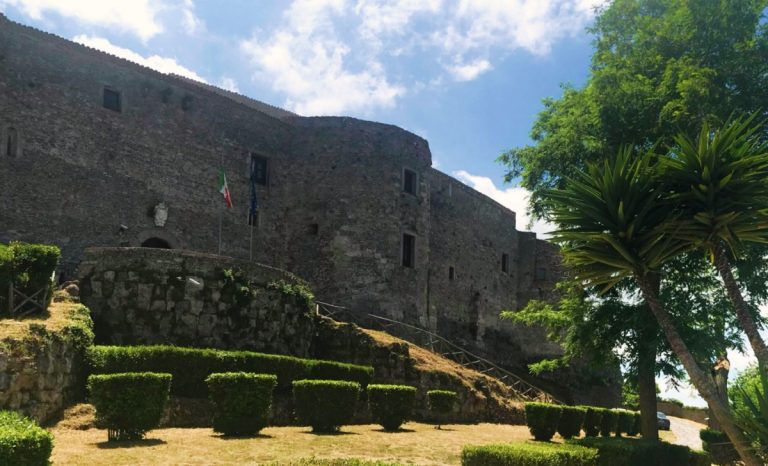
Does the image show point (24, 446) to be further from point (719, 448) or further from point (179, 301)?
point (719, 448)

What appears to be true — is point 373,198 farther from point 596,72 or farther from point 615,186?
point 615,186

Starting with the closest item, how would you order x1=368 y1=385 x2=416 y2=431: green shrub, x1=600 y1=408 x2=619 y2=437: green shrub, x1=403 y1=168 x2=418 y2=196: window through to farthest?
1. x1=368 y1=385 x2=416 y2=431: green shrub
2. x1=600 y1=408 x2=619 y2=437: green shrub
3. x1=403 y1=168 x2=418 y2=196: window

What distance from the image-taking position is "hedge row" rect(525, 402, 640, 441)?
1633 centimetres

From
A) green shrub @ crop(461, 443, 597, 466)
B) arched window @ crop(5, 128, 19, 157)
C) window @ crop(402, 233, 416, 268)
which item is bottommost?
green shrub @ crop(461, 443, 597, 466)

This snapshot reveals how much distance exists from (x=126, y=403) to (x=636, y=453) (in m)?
9.43

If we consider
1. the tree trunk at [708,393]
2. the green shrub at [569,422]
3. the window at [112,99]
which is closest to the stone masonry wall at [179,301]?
the green shrub at [569,422]

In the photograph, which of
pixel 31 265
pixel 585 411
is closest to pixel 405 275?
pixel 585 411

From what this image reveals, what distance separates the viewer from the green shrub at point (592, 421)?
65.6ft

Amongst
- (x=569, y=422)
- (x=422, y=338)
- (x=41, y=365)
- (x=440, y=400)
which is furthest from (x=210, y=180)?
(x=569, y=422)

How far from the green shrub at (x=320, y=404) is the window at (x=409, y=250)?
49.2 ft

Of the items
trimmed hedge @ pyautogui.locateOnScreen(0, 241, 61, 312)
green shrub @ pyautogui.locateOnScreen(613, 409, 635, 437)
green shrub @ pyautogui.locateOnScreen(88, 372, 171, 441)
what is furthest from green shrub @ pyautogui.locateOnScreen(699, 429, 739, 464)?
trimmed hedge @ pyautogui.locateOnScreen(0, 241, 61, 312)

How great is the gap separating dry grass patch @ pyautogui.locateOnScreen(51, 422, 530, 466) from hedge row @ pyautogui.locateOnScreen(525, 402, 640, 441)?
1686 millimetres

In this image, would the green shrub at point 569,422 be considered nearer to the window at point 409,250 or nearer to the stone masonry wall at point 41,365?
the stone masonry wall at point 41,365

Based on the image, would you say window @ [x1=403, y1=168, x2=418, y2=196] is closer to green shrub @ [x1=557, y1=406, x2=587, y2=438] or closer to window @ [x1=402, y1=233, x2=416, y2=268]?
window @ [x1=402, y1=233, x2=416, y2=268]
